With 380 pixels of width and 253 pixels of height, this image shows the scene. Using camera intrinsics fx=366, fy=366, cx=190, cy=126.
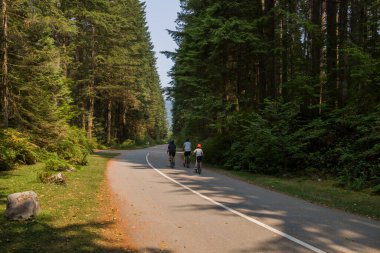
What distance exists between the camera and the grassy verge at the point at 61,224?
6.61 metres

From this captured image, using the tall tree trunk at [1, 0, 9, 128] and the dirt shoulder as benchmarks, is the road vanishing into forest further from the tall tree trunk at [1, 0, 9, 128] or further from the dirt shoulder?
the tall tree trunk at [1, 0, 9, 128]

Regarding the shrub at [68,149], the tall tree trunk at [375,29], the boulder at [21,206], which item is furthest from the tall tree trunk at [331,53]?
the boulder at [21,206]

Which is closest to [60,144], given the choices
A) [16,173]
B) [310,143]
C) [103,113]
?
[16,173]

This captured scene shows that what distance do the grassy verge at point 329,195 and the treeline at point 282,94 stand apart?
42.4 inches

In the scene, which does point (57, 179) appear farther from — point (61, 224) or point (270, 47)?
point (270, 47)

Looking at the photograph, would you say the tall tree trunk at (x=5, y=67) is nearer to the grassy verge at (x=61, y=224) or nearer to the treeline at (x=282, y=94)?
the grassy verge at (x=61, y=224)

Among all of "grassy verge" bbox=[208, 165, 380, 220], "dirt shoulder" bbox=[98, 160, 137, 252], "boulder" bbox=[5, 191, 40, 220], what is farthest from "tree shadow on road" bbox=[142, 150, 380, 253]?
"boulder" bbox=[5, 191, 40, 220]

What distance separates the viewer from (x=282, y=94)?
24766 millimetres

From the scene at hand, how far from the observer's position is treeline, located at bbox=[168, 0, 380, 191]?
18094 mm

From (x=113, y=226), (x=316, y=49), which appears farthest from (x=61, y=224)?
(x=316, y=49)

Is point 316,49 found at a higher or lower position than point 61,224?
higher

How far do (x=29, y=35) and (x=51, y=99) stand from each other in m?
3.75

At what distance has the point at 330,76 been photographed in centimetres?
2236

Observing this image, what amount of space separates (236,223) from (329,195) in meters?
6.15
